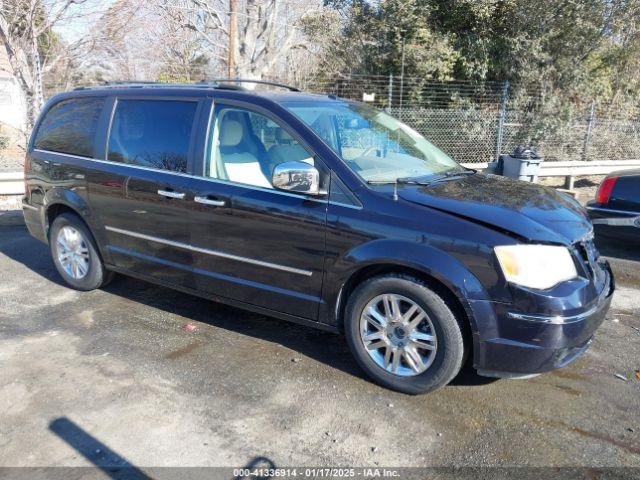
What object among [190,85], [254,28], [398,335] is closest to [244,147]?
[190,85]

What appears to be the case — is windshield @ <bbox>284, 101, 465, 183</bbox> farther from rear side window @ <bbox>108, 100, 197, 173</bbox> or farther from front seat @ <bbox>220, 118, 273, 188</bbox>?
rear side window @ <bbox>108, 100, 197, 173</bbox>

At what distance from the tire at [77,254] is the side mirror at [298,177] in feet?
7.89

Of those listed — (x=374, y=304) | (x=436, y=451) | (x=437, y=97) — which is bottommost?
(x=436, y=451)

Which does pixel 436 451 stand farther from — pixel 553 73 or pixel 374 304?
pixel 553 73

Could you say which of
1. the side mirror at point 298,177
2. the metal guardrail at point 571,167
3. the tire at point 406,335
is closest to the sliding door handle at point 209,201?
the side mirror at point 298,177

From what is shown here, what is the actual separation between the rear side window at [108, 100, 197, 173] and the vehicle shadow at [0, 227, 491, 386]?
1308mm

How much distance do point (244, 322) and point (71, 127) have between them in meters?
2.51

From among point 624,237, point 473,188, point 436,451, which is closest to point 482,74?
point 624,237

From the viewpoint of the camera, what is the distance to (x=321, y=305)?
11.7 ft

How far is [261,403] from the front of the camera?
325 centimetres

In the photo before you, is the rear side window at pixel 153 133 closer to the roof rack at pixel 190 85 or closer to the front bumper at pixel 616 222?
the roof rack at pixel 190 85

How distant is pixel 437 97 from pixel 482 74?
115 cm

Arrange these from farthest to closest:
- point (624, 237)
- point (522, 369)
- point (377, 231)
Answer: point (624, 237), point (377, 231), point (522, 369)

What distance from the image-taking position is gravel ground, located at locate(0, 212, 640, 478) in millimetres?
2785
